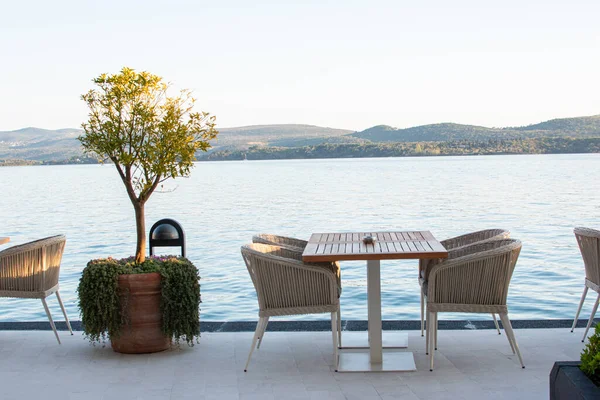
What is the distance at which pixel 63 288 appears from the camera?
918 centimetres

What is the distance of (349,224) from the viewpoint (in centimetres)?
1738

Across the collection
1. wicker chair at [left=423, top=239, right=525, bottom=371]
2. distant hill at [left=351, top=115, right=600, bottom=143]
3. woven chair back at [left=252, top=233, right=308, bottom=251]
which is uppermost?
woven chair back at [left=252, top=233, right=308, bottom=251]

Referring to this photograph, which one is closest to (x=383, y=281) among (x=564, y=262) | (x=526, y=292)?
(x=526, y=292)

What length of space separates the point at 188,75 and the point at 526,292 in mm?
25073

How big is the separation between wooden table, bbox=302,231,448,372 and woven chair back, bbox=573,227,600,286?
0.91 metres

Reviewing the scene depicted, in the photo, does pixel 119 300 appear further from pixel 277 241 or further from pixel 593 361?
pixel 593 361

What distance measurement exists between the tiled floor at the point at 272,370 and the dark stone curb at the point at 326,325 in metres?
0.13

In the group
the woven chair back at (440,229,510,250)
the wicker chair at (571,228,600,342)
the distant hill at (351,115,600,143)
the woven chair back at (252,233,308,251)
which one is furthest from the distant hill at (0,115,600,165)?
the wicker chair at (571,228,600,342)

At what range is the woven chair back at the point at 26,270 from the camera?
4.80m

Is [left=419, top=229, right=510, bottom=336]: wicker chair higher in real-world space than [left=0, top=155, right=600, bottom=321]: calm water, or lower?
higher

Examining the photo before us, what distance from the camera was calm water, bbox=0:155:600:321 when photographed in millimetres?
8078

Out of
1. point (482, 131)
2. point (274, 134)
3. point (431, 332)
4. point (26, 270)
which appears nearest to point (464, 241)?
point (431, 332)

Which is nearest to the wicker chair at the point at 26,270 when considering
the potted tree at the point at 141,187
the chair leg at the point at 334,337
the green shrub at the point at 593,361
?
the potted tree at the point at 141,187

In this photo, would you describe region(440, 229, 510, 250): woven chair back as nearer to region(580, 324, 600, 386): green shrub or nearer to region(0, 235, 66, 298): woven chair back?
region(580, 324, 600, 386): green shrub
